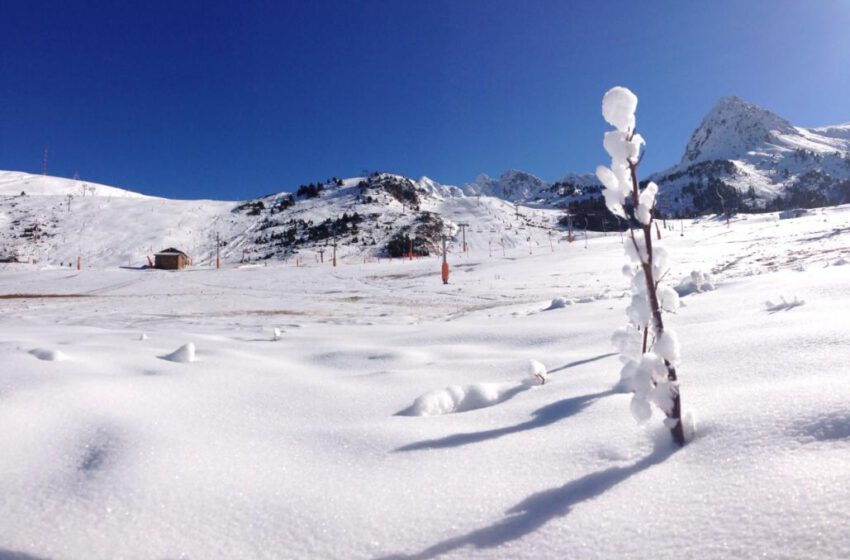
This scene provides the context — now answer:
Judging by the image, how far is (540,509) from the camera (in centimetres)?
131

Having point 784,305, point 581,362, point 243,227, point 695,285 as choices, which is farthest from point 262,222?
point 784,305

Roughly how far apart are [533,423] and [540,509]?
71 centimetres

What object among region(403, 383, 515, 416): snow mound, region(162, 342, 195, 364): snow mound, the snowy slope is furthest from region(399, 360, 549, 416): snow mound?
the snowy slope

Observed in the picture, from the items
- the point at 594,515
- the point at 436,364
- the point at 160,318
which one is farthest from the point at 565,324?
the point at 160,318

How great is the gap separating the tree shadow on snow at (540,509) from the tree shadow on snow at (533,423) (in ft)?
1.67

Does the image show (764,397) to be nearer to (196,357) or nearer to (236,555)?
(236,555)

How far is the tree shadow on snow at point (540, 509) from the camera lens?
4.00ft

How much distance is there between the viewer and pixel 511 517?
51.3 inches

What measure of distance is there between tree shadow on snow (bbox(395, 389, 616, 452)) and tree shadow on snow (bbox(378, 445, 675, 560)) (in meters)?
0.51

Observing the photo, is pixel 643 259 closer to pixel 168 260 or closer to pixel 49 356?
pixel 49 356

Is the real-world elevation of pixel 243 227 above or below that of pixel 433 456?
above

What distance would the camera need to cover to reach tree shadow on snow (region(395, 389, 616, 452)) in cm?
185

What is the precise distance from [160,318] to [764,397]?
9.64 metres

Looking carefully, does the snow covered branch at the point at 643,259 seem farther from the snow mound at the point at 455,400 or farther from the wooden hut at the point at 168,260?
the wooden hut at the point at 168,260
